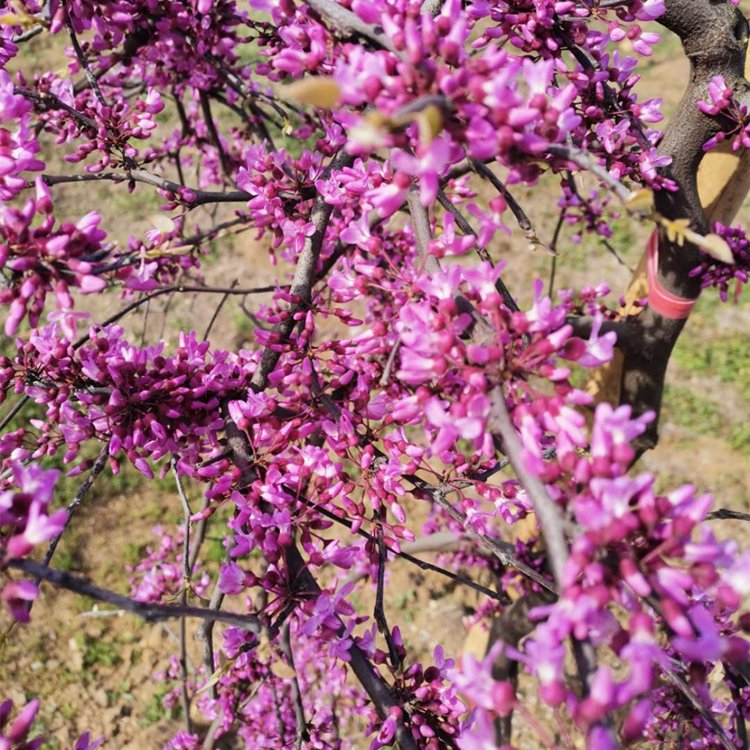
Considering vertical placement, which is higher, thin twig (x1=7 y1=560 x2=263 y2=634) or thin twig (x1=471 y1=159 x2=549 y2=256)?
thin twig (x1=471 y1=159 x2=549 y2=256)

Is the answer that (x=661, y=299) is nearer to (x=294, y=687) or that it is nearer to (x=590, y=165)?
(x=590, y=165)

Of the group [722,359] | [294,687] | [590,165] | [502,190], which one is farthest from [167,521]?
[722,359]

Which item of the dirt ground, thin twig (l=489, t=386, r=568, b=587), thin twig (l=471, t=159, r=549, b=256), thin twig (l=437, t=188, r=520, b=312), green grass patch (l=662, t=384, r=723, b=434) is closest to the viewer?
thin twig (l=489, t=386, r=568, b=587)

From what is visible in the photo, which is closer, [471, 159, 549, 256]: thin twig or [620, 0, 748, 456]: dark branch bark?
[471, 159, 549, 256]: thin twig

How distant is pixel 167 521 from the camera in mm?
Answer: 5109

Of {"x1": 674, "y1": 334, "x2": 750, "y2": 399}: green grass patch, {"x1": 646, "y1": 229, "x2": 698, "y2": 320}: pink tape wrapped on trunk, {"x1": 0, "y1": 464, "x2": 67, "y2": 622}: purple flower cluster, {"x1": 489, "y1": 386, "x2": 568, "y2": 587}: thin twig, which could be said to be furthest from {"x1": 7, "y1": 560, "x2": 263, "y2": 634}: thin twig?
{"x1": 674, "y1": 334, "x2": 750, "y2": 399}: green grass patch

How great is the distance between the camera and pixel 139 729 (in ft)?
13.6

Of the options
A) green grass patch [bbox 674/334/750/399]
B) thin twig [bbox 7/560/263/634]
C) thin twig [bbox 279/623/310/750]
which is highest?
thin twig [bbox 7/560/263/634]

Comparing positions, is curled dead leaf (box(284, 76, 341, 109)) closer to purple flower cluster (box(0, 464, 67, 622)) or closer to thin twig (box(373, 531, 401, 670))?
purple flower cluster (box(0, 464, 67, 622))

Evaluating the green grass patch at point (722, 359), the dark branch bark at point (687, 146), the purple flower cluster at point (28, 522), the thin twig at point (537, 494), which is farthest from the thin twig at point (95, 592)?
the green grass patch at point (722, 359)

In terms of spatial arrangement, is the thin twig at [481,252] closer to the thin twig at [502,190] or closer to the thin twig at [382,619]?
the thin twig at [502,190]

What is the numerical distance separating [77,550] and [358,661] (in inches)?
162

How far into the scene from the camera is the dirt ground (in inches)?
166

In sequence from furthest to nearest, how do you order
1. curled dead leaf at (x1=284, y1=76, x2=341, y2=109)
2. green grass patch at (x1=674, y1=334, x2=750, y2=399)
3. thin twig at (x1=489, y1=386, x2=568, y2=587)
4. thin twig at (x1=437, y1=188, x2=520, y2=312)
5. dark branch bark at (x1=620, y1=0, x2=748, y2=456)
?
green grass patch at (x1=674, y1=334, x2=750, y2=399) < dark branch bark at (x1=620, y1=0, x2=748, y2=456) < thin twig at (x1=437, y1=188, x2=520, y2=312) < thin twig at (x1=489, y1=386, x2=568, y2=587) < curled dead leaf at (x1=284, y1=76, x2=341, y2=109)
